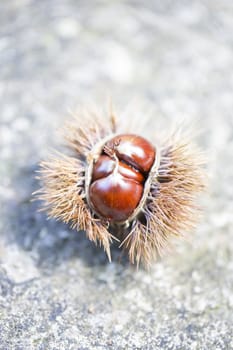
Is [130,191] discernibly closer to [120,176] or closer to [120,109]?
[120,176]

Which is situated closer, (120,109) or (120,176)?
(120,176)

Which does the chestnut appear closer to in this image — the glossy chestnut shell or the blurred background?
the glossy chestnut shell

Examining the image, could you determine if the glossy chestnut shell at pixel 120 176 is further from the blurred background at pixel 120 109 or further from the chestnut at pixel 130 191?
the blurred background at pixel 120 109

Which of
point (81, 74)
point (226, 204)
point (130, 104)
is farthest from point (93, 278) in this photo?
point (81, 74)

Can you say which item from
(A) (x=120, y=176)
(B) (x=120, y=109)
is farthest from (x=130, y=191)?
(B) (x=120, y=109)

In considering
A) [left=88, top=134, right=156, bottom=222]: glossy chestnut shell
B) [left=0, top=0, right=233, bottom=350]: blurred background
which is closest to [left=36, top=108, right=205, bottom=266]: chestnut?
[left=88, top=134, right=156, bottom=222]: glossy chestnut shell

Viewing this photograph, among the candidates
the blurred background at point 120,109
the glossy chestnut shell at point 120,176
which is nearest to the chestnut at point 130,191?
the glossy chestnut shell at point 120,176
